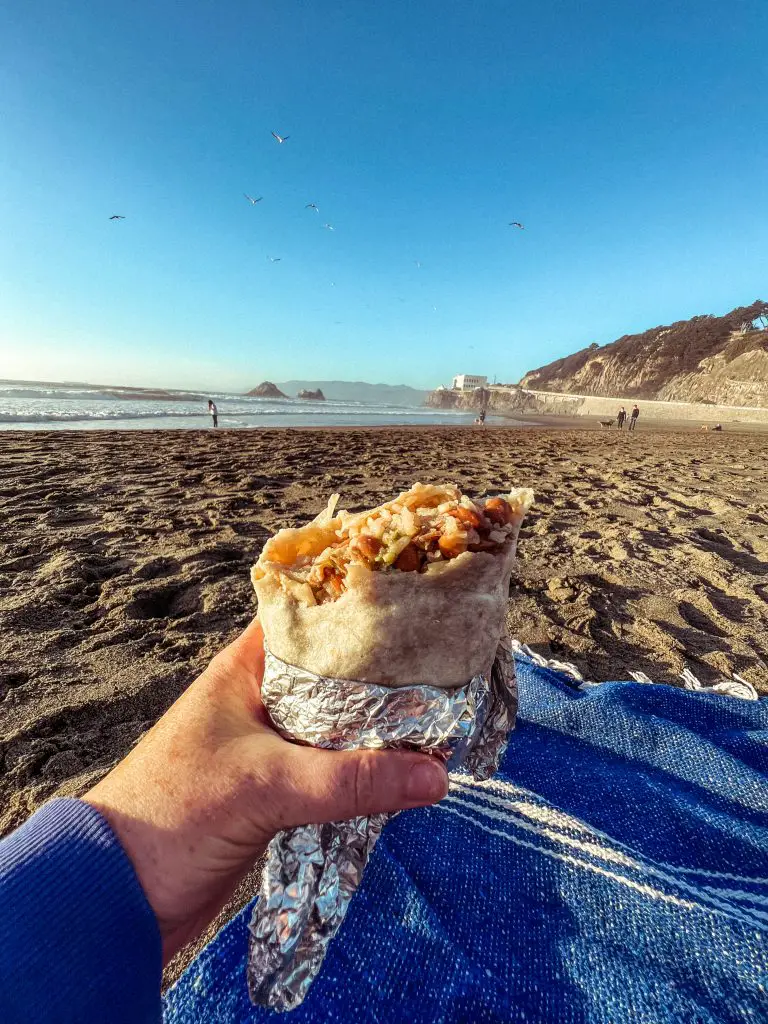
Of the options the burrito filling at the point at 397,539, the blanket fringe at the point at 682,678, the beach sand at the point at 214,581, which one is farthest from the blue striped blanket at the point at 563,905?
the burrito filling at the point at 397,539

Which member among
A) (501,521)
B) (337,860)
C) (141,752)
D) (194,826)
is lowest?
(337,860)

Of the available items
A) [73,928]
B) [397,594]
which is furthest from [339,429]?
[73,928]

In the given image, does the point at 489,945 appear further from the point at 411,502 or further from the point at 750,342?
the point at 750,342

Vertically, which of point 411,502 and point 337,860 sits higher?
point 411,502

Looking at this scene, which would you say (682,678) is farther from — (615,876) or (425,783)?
(425,783)

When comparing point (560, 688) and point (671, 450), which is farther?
point (671, 450)

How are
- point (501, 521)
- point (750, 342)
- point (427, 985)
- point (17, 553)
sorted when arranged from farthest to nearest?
1. point (750, 342)
2. point (17, 553)
3. point (501, 521)
4. point (427, 985)

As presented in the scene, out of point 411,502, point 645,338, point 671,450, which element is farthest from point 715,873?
point 645,338
